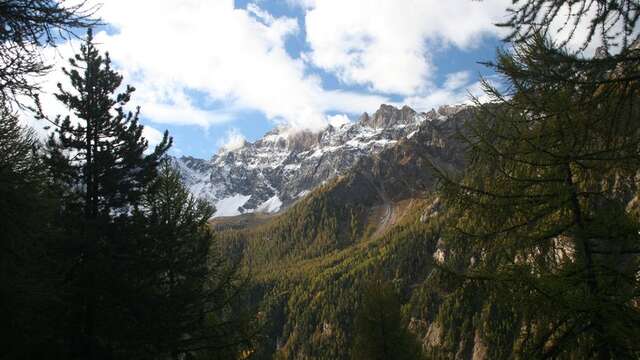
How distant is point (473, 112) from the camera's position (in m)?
7.48

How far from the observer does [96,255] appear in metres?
11.2

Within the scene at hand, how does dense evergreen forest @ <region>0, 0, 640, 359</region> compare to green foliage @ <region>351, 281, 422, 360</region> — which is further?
green foliage @ <region>351, 281, 422, 360</region>

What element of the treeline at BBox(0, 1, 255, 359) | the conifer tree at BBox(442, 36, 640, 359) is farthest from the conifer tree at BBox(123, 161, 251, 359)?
the conifer tree at BBox(442, 36, 640, 359)

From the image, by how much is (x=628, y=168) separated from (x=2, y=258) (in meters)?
11.8

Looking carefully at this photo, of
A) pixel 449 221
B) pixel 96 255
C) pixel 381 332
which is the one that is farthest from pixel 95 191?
pixel 381 332

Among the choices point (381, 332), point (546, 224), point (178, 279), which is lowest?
point (381, 332)

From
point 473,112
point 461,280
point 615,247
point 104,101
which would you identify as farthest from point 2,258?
point 615,247

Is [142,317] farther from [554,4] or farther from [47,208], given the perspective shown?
[554,4]

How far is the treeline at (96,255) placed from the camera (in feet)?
30.9

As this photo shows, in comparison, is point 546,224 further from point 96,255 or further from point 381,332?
point 381,332

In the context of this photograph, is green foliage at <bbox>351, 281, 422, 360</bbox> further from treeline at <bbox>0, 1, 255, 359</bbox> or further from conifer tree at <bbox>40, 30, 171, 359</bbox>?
conifer tree at <bbox>40, 30, 171, 359</bbox>

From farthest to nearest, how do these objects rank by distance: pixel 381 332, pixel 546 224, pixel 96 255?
pixel 381 332, pixel 96 255, pixel 546 224

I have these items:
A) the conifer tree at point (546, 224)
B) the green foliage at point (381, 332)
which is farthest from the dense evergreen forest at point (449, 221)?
the green foliage at point (381, 332)

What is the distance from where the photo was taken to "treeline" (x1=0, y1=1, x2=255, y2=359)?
9.43 meters
